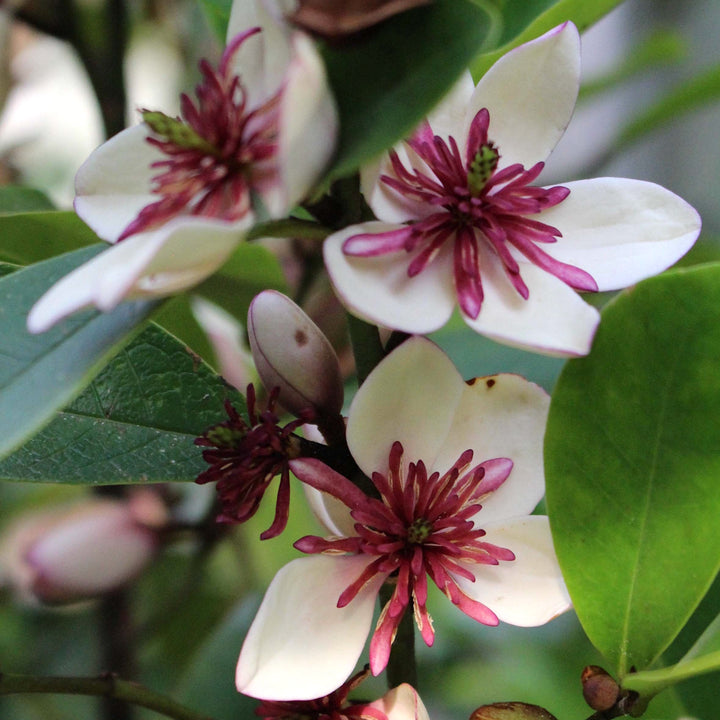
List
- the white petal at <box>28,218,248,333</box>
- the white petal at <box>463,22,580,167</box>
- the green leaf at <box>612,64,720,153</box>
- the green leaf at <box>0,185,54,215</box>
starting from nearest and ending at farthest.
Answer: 1. the white petal at <box>28,218,248,333</box>
2. the white petal at <box>463,22,580,167</box>
3. the green leaf at <box>0,185,54,215</box>
4. the green leaf at <box>612,64,720,153</box>

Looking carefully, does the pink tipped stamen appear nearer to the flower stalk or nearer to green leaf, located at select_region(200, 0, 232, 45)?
the flower stalk

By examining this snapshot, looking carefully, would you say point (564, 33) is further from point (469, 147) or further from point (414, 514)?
point (414, 514)

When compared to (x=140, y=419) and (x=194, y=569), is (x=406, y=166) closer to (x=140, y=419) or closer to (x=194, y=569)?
(x=140, y=419)

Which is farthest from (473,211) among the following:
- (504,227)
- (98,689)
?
(98,689)

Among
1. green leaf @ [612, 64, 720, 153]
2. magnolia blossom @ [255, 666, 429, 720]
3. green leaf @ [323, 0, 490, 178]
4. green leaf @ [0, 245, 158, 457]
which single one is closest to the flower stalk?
magnolia blossom @ [255, 666, 429, 720]

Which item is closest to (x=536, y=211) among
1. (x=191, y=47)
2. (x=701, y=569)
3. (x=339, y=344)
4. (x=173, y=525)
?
(x=701, y=569)

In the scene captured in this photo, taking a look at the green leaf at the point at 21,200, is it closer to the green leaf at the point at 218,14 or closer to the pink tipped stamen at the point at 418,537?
the green leaf at the point at 218,14
